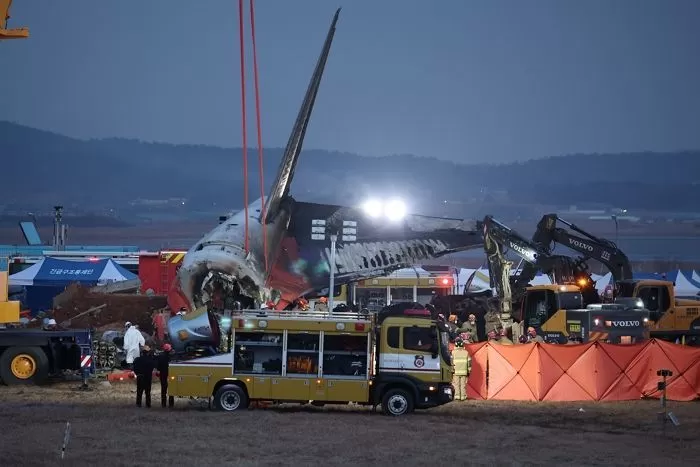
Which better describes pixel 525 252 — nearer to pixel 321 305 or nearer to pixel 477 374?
pixel 321 305

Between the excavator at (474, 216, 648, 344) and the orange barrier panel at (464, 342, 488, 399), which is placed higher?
the excavator at (474, 216, 648, 344)

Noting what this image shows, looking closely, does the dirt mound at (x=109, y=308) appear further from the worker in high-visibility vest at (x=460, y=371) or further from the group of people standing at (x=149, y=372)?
the worker in high-visibility vest at (x=460, y=371)

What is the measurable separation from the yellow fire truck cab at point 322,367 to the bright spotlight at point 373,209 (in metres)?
21.1

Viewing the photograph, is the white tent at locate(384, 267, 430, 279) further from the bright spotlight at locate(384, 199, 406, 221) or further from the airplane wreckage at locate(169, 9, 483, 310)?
the airplane wreckage at locate(169, 9, 483, 310)

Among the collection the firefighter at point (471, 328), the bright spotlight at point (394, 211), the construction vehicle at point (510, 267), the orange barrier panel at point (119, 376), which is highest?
the bright spotlight at point (394, 211)

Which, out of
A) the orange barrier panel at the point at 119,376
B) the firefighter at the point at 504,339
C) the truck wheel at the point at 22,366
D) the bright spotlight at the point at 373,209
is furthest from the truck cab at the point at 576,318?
the truck wheel at the point at 22,366

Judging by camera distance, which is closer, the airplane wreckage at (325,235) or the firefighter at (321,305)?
the airplane wreckage at (325,235)

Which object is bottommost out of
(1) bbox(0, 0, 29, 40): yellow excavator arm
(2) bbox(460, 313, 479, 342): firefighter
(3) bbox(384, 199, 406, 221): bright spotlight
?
(2) bbox(460, 313, 479, 342): firefighter

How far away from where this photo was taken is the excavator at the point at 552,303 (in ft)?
110

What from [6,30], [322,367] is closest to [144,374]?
[322,367]

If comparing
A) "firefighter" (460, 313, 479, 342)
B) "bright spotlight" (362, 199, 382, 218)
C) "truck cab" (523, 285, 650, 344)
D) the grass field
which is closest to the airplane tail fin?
"bright spotlight" (362, 199, 382, 218)

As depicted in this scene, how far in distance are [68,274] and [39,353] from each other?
89.0 feet

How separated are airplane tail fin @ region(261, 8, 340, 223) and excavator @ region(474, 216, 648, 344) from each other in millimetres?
7276

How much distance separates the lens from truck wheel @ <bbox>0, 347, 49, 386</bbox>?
29.5 m
